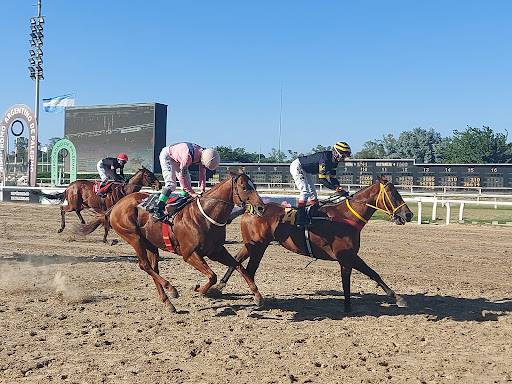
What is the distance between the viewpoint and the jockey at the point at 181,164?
6.99 metres

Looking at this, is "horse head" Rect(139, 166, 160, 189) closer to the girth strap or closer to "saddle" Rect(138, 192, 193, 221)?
"saddle" Rect(138, 192, 193, 221)

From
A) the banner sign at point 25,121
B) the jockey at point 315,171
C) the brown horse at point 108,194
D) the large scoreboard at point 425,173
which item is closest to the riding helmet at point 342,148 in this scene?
the jockey at point 315,171

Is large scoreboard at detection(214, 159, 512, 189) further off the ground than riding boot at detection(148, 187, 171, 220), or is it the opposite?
large scoreboard at detection(214, 159, 512, 189)

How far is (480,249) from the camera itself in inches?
523

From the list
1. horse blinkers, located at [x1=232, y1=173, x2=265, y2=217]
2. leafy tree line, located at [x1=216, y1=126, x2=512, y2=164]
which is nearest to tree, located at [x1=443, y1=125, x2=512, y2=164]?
leafy tree line, located at [x1=216, y1=126, x2=512, y2=164]

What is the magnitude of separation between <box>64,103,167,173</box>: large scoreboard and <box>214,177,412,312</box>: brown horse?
3409 centimetres

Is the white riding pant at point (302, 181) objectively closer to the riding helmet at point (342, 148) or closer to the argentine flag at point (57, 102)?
the riding helmet at point (342, 148)

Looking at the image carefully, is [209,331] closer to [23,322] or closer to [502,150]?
[23,322]

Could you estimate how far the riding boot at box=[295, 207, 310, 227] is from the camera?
7500 millimetres

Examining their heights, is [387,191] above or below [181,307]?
above

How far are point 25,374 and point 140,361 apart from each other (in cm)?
96

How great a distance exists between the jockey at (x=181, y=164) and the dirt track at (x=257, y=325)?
1.35m

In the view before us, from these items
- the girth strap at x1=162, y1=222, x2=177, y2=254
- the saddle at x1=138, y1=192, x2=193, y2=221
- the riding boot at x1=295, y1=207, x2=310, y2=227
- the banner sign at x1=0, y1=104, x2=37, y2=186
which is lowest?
the girth strap at x1=162, y1=222, x2=177, y2=254

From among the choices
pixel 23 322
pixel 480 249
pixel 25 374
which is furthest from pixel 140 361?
pixel 480 249
